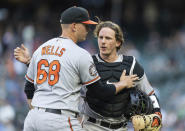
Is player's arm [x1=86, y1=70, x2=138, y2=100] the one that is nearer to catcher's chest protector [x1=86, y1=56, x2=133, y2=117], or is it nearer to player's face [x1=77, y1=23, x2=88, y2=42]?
catcher's chest protector [x1=86, y1=56, x2=133, y2=117]

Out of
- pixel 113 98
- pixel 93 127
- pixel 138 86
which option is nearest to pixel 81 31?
pixel 113 98

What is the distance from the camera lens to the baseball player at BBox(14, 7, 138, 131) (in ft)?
15.1

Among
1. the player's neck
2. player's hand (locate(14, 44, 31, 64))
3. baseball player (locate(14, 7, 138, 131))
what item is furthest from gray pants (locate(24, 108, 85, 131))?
the player's neck

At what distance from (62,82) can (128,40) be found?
9960 mm

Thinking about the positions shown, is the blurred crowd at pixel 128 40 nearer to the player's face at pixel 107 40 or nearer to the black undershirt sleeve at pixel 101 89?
the player's face at pixel 107 40

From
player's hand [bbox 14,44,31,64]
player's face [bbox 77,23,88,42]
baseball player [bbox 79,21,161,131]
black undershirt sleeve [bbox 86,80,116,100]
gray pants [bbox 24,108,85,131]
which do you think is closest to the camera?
gray pants [bbox 24,108,85,131]

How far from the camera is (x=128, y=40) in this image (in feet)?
47.3

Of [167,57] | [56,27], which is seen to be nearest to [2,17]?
[56,27]

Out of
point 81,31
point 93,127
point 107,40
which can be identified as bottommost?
point 93,127

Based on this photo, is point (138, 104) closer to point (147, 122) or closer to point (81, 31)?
point (147, 122)

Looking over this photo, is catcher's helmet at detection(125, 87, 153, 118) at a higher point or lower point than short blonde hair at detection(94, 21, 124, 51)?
lower

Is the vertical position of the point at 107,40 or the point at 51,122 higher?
the point at 107,40

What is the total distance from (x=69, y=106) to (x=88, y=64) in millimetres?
492

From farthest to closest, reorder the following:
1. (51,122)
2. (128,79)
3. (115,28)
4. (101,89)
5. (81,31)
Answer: (115,28), (128,79), (81,31), (101,89), (51,122)
